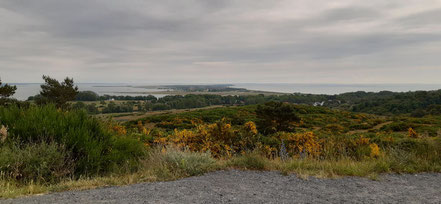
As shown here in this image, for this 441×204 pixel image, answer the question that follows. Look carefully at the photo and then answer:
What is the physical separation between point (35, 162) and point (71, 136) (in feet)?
2.97

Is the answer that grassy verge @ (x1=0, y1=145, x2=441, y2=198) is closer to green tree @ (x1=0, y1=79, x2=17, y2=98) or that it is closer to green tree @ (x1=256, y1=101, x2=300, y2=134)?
green tree @ (x1=256, y1=101, x2=300, y2=134)

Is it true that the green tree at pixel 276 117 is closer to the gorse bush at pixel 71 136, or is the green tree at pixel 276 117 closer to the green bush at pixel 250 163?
the green bush at pixel 250 163

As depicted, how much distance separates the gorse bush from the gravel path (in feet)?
5.41

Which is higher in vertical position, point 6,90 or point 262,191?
point 6,90

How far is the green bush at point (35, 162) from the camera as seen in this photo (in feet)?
15.3

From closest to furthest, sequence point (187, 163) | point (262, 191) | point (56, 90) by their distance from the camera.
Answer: point (262, 191)
point (187, 163)
point (56, 90)

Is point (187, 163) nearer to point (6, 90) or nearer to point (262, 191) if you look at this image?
point (262, 191)

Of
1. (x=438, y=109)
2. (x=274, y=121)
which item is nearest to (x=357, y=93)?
(x=438, y=109)

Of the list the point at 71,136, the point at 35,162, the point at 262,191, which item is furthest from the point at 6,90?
the point at 262,191

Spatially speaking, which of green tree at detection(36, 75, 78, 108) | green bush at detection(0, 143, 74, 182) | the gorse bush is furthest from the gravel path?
green tree at detection(36, 75, 78, 108)

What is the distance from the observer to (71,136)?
5.72m

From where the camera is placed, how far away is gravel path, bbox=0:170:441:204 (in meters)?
3.71

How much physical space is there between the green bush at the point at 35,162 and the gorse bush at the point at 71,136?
0.40ft

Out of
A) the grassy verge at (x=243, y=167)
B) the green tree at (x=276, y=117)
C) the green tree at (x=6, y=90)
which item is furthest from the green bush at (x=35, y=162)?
the green tree at (x=6, y=90)
